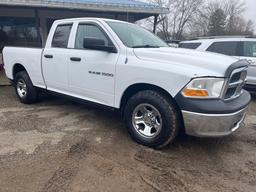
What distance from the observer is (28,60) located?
5957 mm

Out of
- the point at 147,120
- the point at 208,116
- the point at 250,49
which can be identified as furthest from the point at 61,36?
the point at 250,49

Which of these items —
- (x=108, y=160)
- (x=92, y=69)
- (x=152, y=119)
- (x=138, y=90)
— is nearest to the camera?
(x=108, y=160)

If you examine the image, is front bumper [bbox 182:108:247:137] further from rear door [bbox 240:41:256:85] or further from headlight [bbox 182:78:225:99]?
rear door [bbox 240:41:256:85]

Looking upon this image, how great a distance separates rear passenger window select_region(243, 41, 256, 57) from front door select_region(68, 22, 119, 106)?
4.70 m

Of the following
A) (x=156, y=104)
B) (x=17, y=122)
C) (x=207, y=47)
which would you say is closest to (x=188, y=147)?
(x=156, y=104)

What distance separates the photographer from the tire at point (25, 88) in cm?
614

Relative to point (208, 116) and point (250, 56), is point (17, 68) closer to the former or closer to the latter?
point (208, 116)

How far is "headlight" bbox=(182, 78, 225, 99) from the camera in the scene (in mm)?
3441

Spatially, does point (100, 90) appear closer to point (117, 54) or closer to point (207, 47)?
point (117, 54)

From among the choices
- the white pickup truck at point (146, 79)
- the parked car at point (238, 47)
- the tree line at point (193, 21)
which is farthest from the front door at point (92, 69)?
the tree line at point (193, 21)

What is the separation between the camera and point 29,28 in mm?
14016

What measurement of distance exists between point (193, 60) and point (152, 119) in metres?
1.02

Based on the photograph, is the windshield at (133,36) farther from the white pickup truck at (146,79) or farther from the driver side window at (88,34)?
the driver side window at (88,34)

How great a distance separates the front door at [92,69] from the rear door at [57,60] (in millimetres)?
189
